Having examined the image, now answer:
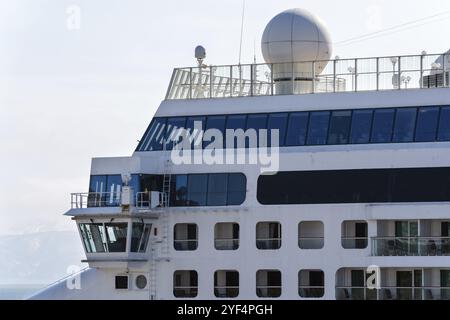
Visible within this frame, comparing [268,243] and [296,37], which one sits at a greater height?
[296,37]

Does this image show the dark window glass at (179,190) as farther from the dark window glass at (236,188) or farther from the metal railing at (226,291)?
the metal railing at (226,291)

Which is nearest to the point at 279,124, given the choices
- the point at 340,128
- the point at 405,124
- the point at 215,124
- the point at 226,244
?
the point at 340,128

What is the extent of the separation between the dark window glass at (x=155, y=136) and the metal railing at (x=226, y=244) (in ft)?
14.6

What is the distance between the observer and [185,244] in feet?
174

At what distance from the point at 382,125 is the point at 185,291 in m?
9.42

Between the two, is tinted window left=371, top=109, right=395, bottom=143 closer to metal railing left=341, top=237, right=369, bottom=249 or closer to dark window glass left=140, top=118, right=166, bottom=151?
metal railing left=341, top=237, right=369, bottom=249

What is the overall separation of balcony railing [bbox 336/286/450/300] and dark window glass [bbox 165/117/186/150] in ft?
28.0

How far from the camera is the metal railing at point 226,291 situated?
52031 mm

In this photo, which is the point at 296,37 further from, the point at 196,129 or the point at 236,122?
the point at 196,129

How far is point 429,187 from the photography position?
164 ft

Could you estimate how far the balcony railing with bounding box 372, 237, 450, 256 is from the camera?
A: 49.8 meters

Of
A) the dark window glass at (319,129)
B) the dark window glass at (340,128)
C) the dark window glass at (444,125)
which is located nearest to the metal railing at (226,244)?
the dark window glass at (319,129)
